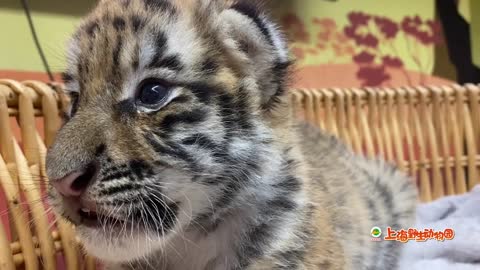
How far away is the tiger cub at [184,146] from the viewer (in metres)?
0.76

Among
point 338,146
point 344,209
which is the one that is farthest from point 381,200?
point 344,209

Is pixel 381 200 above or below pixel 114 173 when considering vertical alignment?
below

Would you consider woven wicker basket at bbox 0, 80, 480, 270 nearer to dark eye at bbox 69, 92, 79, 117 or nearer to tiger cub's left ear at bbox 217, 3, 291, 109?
tiger cub's left ear at bbox 217, 3, 291, 109

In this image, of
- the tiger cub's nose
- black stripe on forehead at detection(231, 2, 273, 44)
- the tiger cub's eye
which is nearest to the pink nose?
the tiger cub's nose

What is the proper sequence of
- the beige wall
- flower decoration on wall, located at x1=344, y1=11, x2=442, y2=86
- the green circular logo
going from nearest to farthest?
the green circular logo
the beige wall
flower decoration on wall, located at x1=344, y1=11, x2=442, y2=86

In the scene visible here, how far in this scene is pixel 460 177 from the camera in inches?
81.4

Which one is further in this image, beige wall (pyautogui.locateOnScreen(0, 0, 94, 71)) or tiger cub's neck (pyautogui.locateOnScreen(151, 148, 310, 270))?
beige wall (pyautogui.locateOnScreen(0, 0, 94, 71))

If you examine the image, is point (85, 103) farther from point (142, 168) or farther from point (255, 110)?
point (255, 110)

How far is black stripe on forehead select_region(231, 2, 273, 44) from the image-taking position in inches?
35.5

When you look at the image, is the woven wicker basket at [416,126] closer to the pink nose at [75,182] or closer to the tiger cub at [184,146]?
the tiger cub at [184,146]

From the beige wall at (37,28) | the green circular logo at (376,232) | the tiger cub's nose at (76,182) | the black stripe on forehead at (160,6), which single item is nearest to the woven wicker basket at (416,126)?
the green circular logo at (376,232)

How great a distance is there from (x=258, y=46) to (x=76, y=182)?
0.36m

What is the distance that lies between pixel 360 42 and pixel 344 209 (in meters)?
1.52

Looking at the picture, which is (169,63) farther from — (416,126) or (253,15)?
(416,126)
